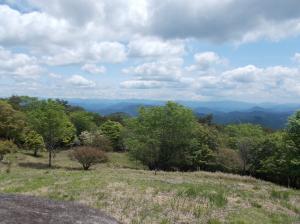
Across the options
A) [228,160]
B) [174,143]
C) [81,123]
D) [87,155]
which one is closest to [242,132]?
[228,160]

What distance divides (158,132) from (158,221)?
43234 millimetres

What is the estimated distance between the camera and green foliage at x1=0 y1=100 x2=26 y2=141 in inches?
2707

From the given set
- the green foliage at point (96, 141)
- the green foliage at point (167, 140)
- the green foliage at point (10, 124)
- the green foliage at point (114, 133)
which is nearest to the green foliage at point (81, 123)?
the green foliage at point (114, 133)

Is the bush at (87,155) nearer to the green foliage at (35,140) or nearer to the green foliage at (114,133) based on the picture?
the green foliage at (35,140)

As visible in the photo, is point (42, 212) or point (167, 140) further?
point (167, 140)

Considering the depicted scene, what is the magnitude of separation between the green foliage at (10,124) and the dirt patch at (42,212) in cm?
6293

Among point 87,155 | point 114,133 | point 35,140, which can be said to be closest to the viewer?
point 87,155

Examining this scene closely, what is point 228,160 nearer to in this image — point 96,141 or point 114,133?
point 96,141

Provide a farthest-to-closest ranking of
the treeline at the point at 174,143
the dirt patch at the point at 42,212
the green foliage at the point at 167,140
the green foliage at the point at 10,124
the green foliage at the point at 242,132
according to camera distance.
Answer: the green foliage at the point at 242,132 < the green foliage at the point at 10,124 < the green foliage at the point at 167,140 < the treeline at the point at 174,143 < the dirt patch at the point at 42,212

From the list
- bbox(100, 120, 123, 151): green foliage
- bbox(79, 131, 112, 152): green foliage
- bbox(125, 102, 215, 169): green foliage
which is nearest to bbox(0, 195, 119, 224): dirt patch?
bbox(125, 102, 215, 169): green foliage

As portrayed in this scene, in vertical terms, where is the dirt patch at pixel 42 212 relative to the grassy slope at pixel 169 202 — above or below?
above

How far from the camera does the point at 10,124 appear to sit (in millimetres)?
68750

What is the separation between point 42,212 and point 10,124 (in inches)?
2556

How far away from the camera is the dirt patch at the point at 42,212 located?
25.7 ft
